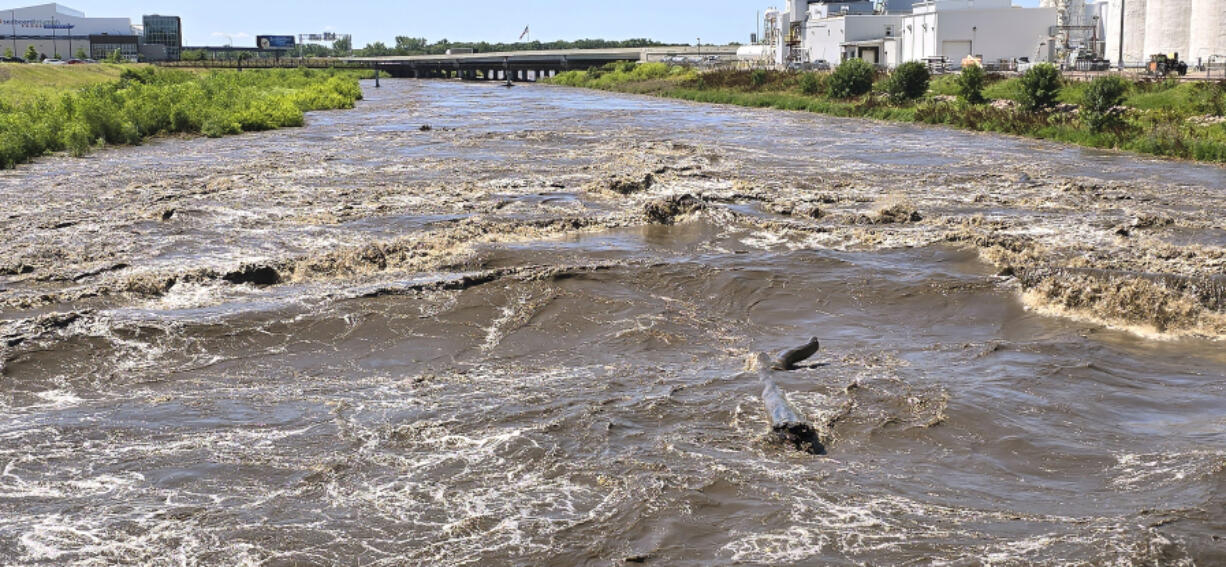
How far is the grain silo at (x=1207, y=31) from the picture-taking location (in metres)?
48.5

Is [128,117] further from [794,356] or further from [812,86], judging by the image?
[812,86]

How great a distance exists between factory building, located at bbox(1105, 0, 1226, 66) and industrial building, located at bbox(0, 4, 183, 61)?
138955 millimetres

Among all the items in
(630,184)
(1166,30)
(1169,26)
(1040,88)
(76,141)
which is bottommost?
(630,184)

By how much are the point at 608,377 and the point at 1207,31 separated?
1820 inches

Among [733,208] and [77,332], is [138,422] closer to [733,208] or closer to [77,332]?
[77,332]

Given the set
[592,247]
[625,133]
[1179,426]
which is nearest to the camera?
[1179,426]

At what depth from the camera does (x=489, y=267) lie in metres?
17.3

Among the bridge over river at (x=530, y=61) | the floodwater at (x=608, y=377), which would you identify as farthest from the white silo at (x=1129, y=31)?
Result: the bridge over river at (x=530, y=61)

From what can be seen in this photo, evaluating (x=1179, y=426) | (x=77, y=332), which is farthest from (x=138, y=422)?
(x=1179, y=426)

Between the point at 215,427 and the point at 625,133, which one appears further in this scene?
the point at 625,133

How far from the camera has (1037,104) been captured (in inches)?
1663

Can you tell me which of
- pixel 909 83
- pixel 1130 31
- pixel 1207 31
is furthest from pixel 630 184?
pixel 1130 31

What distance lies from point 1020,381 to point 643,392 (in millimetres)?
3828

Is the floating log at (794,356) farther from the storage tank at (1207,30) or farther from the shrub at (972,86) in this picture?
the storage tank at (1207,30)
